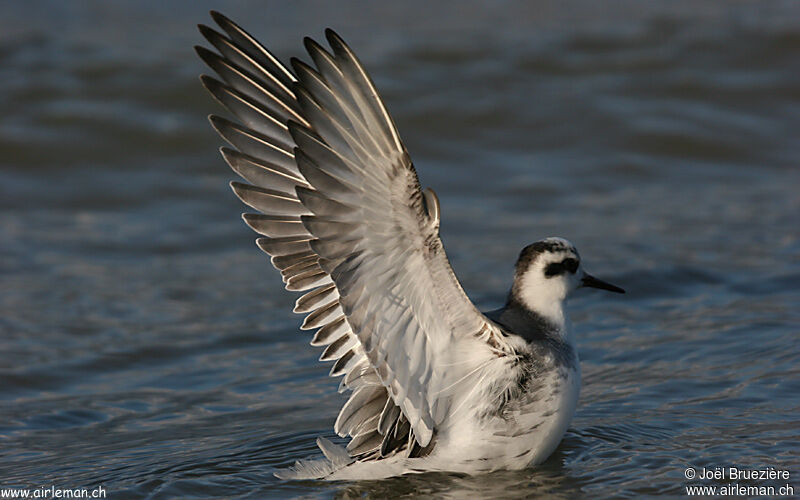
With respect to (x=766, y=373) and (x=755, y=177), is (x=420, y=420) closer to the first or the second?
(x=766, y=373)

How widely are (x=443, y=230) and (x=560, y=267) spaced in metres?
4.16

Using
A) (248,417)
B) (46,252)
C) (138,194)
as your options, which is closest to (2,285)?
(46,252)

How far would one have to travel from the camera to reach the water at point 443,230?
5816 millimetres

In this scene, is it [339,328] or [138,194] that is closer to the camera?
[339,328]

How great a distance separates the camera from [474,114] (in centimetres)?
1235

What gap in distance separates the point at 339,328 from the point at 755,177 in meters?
6.88

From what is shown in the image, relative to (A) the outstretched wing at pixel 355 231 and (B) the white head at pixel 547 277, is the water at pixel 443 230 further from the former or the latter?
(B) the white head at pixel 547 277

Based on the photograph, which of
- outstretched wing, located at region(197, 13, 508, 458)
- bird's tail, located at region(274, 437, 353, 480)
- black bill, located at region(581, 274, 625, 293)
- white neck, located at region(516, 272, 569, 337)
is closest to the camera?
outstretched wing, located at region(197, 13, 508, 458)

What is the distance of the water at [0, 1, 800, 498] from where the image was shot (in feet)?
19.1

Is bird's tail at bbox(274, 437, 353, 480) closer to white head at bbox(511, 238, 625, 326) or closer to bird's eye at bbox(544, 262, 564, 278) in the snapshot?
white head at bbox(511, 238, 625, 326)

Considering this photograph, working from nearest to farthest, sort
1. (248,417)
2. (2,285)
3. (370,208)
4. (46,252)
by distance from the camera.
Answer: (370,208)
(248,417)
(2,285)
(46,252)

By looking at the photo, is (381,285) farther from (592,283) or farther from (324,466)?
(592,283)

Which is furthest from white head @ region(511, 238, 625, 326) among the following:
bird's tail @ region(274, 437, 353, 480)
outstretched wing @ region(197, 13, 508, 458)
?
bird's tail @ region(274, 437, 353, 480)

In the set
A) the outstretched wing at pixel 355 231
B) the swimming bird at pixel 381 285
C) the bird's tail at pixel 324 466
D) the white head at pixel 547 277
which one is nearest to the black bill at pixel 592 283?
the swimming bird at pixel 381 285
